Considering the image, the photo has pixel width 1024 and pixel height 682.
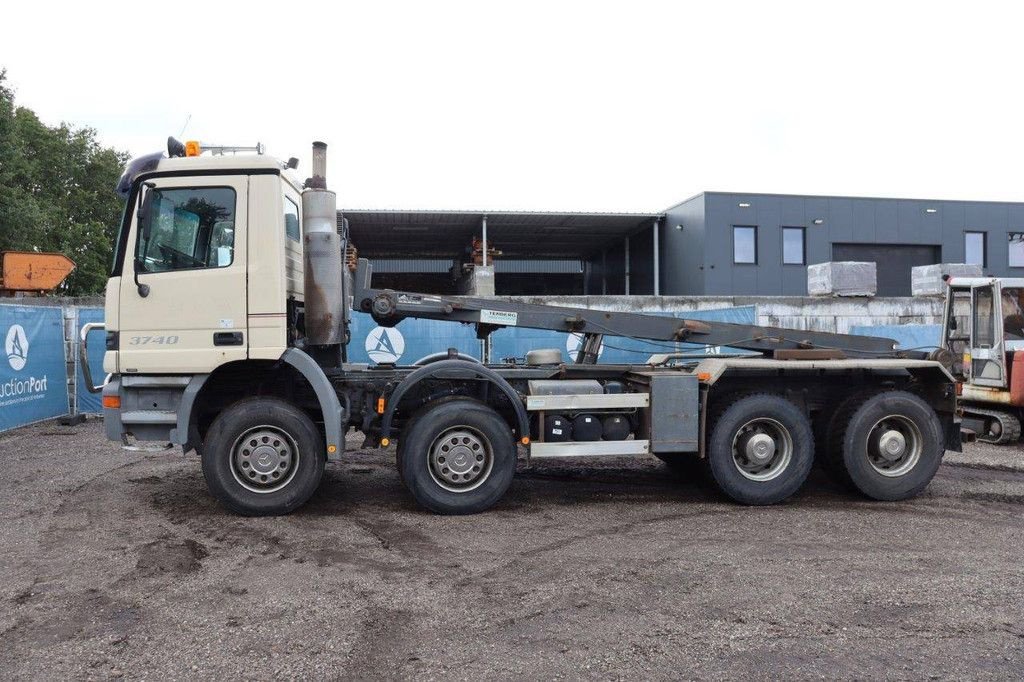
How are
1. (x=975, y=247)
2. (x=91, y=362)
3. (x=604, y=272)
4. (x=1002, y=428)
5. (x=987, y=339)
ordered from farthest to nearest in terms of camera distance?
(x=604, y=272) < (x=975, y=247) < (x=91, y=362) < (x=987, y=339) < (x=1002, y=428)

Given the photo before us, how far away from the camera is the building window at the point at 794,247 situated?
2730 centimetres

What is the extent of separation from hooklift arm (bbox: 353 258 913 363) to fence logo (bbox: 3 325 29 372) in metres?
7.81

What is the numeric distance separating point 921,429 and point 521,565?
14.7ft

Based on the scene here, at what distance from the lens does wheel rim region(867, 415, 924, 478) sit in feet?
23.4

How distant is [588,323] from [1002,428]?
7.52m

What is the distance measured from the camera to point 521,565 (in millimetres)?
5219

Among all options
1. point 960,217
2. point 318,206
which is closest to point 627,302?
point 318,206

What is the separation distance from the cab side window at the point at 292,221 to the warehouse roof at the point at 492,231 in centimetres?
1810

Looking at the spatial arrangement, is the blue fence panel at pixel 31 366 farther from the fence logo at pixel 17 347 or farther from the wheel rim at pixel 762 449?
the wheel rim at pixel 762 449

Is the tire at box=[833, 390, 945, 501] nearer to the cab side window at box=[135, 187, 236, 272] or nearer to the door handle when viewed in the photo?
the door handle

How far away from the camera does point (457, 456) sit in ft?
21.4

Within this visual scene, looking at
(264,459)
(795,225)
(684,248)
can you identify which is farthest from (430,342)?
(795,225)

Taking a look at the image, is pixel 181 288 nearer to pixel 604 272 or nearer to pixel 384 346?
pixel 384 346

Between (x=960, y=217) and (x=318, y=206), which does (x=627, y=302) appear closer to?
(x=318, y=206)
